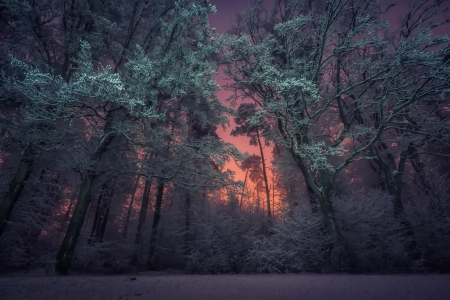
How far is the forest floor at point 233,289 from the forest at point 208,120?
1612 millimetres

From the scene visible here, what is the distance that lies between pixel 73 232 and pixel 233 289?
21.0 ft

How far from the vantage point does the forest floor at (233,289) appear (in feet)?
15.9

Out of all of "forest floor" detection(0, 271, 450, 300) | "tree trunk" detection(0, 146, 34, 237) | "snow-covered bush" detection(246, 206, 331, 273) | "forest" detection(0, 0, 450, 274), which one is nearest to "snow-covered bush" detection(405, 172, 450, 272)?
"forest" detection(0, 0, 450, 274)

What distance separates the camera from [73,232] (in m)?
7.61

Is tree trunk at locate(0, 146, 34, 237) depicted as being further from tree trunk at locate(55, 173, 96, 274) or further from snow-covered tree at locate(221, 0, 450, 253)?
snow-covered tree at locate(221, 0, 450, 253)

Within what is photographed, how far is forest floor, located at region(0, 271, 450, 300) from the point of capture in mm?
4844

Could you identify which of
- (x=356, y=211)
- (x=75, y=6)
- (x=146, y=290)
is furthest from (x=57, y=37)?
(x=356, y=211)

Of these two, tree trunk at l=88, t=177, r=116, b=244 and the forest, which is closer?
the forest

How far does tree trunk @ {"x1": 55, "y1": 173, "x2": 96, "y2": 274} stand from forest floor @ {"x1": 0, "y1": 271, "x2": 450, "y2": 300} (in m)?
1.19

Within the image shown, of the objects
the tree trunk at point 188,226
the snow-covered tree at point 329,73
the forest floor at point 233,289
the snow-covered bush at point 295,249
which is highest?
the snow-covered tree at point 329,73

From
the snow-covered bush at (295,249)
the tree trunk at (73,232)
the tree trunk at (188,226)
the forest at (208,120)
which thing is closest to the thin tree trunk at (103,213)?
the forest at (208,120)

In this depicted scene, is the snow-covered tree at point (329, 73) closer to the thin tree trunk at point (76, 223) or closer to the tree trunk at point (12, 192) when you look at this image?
the thin tree trunk at point (76, 223)

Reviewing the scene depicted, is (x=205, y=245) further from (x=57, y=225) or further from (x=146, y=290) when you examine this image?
(x=57, y=225)

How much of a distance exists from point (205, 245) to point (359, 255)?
20.5ft
